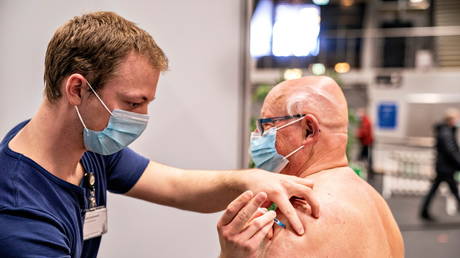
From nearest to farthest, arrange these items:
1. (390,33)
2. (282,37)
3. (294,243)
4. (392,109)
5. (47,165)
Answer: (294,243) → (47,165) → (282,37) → (392,109) → (390,33)

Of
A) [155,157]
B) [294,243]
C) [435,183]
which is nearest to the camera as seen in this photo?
[294,243]

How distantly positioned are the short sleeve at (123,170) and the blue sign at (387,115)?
9447 millimetres

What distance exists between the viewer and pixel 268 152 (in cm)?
146

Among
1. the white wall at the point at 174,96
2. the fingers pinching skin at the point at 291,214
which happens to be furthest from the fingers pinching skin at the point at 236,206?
the white wall at the point at 174,96

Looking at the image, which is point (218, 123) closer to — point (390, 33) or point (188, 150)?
point (188, 150)

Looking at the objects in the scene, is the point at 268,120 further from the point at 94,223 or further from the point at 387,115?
the point at 387,115

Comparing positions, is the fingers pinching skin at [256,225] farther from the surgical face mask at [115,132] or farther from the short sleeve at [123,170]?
the short sleeve at [123,170]

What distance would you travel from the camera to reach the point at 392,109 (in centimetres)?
1023

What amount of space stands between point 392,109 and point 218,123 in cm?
877

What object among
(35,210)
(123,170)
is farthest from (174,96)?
(35,210)

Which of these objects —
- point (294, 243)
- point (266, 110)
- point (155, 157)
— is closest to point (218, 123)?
point (155, 157)

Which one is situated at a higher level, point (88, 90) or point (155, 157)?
point (88, 90)

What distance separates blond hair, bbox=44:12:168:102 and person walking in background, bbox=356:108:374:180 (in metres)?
7.75

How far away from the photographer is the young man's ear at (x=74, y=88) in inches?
48.1
